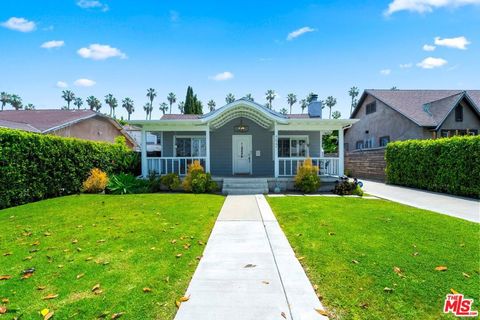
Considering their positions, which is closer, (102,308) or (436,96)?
(102,308)

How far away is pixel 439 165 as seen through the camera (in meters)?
11.2

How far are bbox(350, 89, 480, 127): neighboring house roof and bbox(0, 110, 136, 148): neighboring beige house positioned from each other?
25.8 m

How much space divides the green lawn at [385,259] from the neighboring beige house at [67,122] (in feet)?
63.8

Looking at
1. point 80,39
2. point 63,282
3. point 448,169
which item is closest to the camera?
point 63,282

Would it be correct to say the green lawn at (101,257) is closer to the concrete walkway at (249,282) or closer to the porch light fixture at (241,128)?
the concrete walkway at (249,282)

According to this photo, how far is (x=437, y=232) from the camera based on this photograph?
5.27 metres

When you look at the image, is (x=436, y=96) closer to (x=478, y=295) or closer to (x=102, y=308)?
(x=478, y=295)

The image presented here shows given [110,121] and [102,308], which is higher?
[110,121]

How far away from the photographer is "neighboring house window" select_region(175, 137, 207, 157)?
15070 millimetres

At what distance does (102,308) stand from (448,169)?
13087mm

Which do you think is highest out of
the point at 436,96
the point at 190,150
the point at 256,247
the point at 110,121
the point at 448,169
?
the point at 436,96

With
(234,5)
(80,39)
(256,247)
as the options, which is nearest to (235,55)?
(234,5)

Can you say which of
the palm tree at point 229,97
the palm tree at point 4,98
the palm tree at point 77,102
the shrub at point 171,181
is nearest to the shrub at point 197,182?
the shrub at point 171,181

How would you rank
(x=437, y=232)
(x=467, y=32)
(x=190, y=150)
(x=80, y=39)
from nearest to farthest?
(x=437, y=232)
(x=467, y=32)
(x=80, y=39)
(x=190, y=150)
